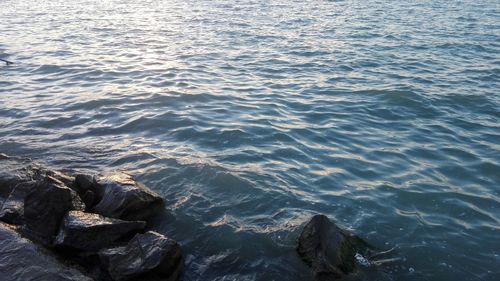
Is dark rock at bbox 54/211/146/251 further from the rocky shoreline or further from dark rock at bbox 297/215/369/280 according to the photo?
dark rock at bbox 297/215/369/280

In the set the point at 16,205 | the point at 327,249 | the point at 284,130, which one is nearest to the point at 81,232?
the point at 16,205

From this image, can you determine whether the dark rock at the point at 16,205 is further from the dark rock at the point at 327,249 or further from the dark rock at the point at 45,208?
the dark rock at the point at 327,249

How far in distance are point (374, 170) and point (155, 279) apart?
257 inches

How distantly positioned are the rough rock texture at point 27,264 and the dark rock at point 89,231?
0.46 m

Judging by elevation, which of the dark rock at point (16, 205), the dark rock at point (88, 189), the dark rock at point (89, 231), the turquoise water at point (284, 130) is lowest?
the turquoise water at point (284, 130)

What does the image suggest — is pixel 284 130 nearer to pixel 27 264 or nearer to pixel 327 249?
pixel 327 249

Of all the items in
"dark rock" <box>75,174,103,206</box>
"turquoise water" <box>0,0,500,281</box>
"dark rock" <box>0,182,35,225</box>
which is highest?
"dark rock" <box>0,182,35,225</box>

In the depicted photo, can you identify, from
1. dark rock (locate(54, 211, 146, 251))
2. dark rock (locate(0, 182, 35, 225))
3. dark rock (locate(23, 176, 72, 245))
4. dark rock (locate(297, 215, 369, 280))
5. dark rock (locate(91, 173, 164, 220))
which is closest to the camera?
dark rock (locate(297, 215, 369, 280))

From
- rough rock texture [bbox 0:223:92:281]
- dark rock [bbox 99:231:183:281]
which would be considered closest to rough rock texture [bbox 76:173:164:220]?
dark rock [bbox 99:231:183:281]

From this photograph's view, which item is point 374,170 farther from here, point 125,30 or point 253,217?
point 125,30

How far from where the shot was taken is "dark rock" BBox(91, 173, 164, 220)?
951 cm

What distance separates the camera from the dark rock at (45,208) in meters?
8.80

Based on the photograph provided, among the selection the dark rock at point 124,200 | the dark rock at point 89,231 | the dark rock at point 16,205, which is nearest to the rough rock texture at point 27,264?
the dark rock at point 89,231

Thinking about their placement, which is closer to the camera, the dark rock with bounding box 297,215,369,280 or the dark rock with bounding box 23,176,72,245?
the dark rock with bounding box 297,215,369,280
